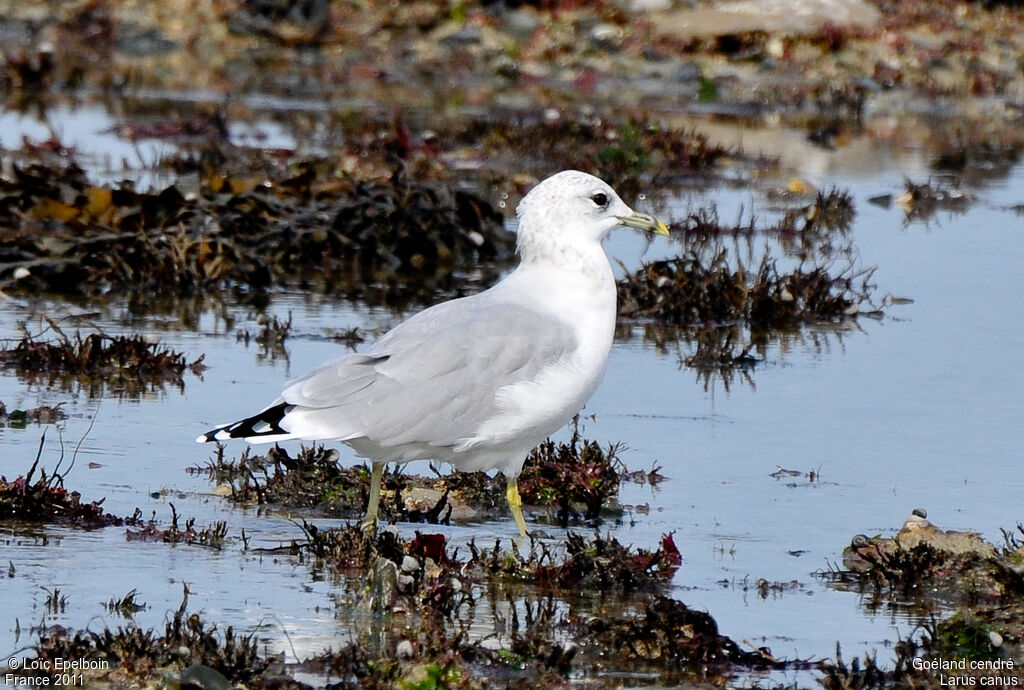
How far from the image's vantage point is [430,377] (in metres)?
6.69

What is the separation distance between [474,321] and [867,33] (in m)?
23.9

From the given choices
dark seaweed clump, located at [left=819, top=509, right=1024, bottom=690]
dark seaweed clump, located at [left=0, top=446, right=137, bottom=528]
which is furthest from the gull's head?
dark seaweed clump, located at [left=0, top=446, right=137, bottom=528]

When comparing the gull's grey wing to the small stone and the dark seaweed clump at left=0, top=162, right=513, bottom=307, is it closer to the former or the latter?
the small stone

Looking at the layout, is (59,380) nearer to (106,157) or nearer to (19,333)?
(19,333)

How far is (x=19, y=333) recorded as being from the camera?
9.94 metres

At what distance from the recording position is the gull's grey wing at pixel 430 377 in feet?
21.4

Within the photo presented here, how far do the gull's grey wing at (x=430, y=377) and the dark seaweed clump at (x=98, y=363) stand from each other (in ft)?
8.31

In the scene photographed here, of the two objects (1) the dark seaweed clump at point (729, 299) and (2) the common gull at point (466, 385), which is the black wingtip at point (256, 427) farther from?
(1) the dark seaweed clump at point (729, 299)

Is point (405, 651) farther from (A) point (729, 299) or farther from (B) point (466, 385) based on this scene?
(A) point (729, 299)

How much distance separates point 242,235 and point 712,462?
16.9ft

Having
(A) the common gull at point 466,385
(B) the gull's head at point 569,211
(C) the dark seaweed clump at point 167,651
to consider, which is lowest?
(C) the dark seaweed clump at point 167,651

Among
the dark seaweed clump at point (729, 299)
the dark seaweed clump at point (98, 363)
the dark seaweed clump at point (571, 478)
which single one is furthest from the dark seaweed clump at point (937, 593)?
the dark seaweed clump at point (729, 299)

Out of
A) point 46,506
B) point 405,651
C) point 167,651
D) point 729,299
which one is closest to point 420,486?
point 46,506

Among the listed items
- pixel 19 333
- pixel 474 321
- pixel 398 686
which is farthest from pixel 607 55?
pixel 398 686
